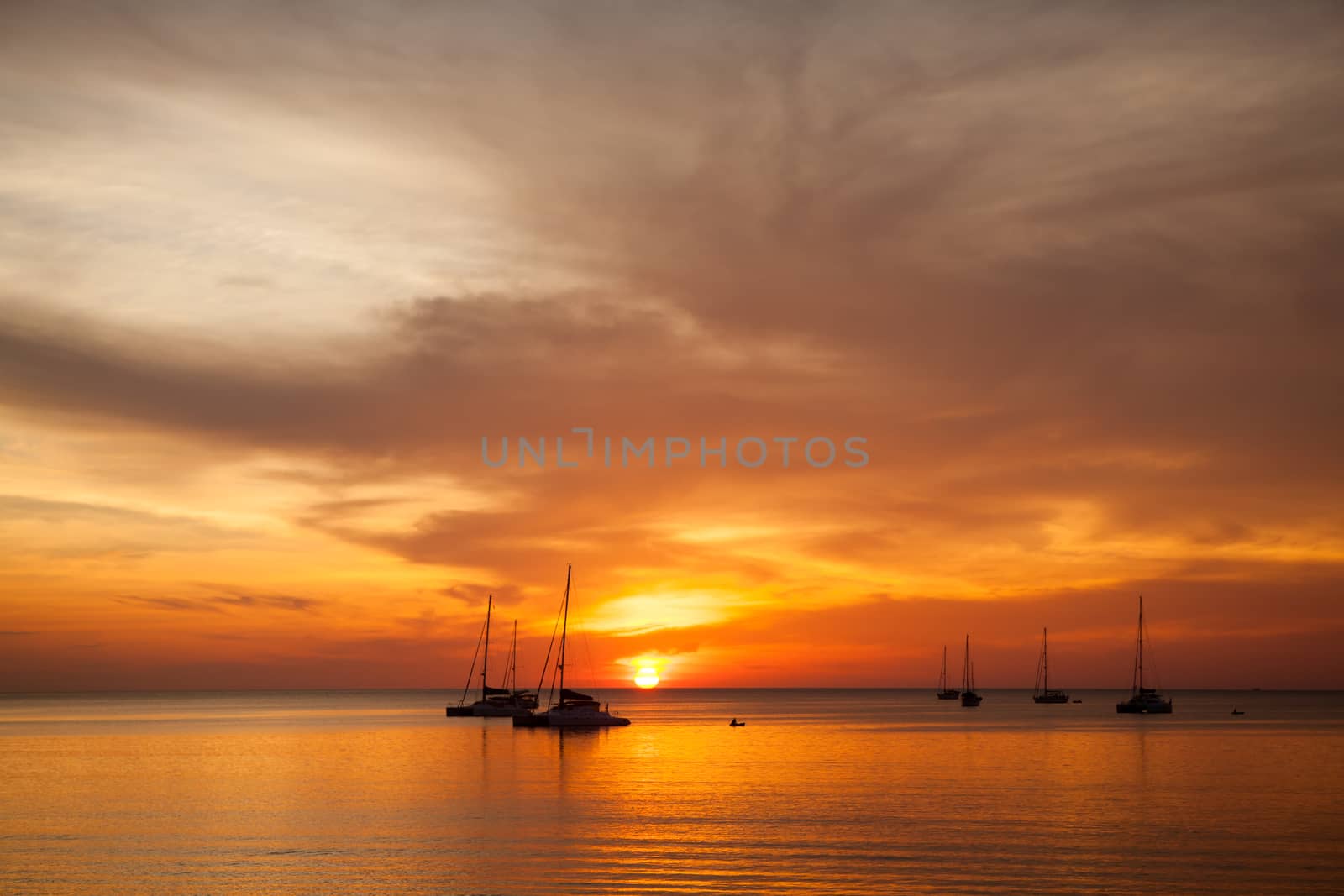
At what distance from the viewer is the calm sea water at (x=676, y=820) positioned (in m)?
41.8

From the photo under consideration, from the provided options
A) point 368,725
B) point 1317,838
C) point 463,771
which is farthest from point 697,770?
point 368,725

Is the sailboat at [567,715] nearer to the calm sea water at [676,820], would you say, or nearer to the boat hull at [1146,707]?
the calm sea water at [676,820]

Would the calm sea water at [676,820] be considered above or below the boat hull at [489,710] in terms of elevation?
above

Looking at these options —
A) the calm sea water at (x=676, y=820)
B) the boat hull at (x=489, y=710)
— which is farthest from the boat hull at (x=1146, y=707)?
the boat hull at (x=489, y=710)

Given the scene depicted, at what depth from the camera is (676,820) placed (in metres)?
56.9

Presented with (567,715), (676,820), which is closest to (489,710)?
(567,715)

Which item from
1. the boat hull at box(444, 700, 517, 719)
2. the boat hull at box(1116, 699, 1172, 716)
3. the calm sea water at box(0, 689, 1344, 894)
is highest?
the calm sea water at box(0, 689, 1344, 894)

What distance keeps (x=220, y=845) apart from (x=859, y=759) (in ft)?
200

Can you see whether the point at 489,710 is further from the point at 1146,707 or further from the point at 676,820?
the point at 676,820

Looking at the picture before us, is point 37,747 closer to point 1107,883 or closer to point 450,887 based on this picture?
point 450,887

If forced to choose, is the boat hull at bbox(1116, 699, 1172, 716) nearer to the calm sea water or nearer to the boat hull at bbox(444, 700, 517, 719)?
the calm sea water

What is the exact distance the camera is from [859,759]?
98.2 metres

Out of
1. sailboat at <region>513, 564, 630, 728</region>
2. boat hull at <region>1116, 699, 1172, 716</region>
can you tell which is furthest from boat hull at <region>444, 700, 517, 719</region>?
boat hull at <region>1116, 699, 1172, 716</region>

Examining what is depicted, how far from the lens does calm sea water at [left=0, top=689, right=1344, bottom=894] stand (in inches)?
1644
